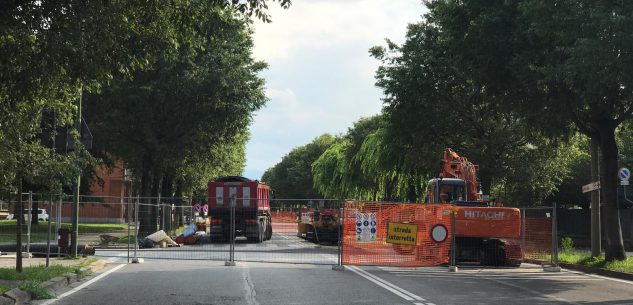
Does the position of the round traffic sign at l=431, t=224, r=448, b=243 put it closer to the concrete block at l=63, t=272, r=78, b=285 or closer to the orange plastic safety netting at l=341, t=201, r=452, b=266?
the orange plastic safety netting at l=341, t=201, r=452, b=266

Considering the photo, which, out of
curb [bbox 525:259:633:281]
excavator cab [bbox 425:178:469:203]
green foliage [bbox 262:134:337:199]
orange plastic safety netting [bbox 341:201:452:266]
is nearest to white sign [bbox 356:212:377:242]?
orange plastic safety netting [bbox 341:201:452:266]

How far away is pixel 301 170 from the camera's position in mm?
126125

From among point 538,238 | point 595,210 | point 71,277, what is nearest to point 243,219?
point 538,238

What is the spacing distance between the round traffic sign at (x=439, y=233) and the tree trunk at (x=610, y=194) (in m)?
4.71

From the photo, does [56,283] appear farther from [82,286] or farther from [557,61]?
[557,61]

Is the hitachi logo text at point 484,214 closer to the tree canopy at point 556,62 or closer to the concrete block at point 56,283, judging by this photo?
the tree canopy at point 556,62

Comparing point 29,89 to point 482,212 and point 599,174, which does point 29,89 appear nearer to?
point 482,212

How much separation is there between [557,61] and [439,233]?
5824 millimetres

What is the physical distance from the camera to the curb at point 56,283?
1003 centimetres

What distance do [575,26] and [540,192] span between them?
24664 millimetres

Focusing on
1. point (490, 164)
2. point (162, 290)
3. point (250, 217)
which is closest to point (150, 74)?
point (250, 217)

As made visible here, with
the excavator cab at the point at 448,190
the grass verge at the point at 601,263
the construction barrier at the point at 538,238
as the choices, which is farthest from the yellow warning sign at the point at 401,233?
the grass verge at the point at 601,263

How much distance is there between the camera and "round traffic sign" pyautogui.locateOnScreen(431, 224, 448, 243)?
1853cm

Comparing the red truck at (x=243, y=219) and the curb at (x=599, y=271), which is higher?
the red truck at (x=243, y=219)
